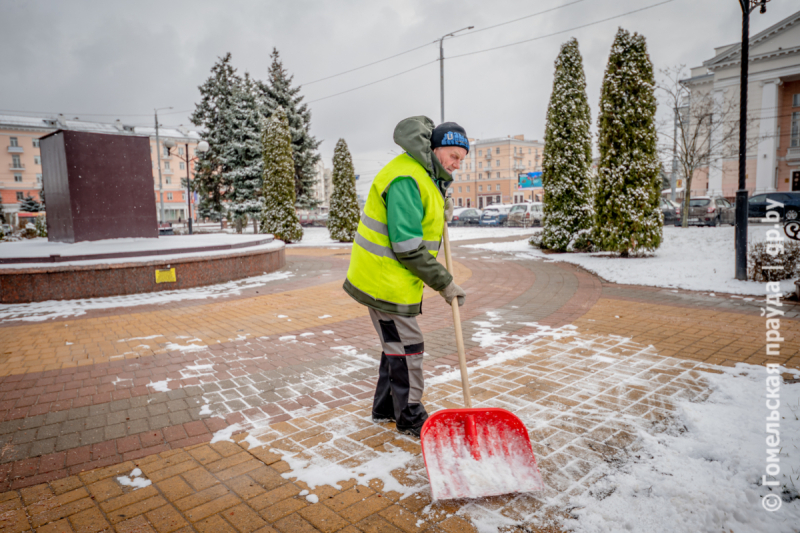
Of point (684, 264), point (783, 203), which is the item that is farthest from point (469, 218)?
point (684, 264)

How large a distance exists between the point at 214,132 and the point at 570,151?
25.8 metres

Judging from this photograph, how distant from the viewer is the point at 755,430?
2838 millimetres

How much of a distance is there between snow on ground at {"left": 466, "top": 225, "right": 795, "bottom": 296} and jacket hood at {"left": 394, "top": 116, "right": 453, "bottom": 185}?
22.2 ft

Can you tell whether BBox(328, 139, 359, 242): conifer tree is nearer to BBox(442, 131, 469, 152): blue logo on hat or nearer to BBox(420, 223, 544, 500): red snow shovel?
BBox(442, 131, 469, 152): blue logo on hat

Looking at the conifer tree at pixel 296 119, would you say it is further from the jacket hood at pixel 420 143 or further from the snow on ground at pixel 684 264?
the jacket hood at pixel 420 143

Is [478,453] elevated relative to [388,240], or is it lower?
lower

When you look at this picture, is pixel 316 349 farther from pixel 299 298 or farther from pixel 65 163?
pixel 65 163

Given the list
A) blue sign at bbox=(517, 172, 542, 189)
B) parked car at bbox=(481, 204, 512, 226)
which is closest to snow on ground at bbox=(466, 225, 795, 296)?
parked car at bbox=(481, 204, 512, 226)

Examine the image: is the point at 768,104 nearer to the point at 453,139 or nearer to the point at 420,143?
the point at 453,139

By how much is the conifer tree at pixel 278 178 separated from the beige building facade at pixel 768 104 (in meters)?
29.5

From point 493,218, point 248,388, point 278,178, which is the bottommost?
point 248,388

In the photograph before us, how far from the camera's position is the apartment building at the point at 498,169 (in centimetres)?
8031

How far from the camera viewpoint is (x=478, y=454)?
2.41 metres

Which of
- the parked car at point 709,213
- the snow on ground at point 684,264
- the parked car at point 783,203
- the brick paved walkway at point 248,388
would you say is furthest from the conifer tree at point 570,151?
the parked car at point 709,213
